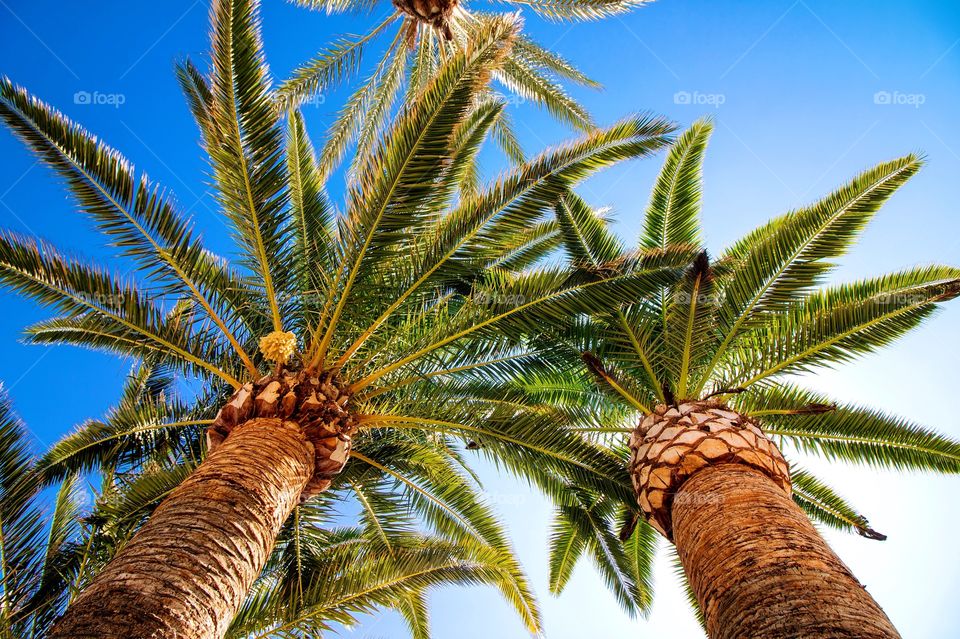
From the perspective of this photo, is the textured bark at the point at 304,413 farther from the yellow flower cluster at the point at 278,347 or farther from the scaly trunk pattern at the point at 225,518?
the yellow flower cluster at the point at 278,347

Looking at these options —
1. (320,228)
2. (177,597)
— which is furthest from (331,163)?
(177,597)

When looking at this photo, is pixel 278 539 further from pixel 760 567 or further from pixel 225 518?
pixel 760 567

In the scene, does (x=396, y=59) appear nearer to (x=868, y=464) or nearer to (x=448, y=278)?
(x=448, y=278)

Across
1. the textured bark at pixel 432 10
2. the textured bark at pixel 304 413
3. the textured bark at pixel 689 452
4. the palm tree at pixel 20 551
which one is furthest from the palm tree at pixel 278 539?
the textured bark at pixel 432 10

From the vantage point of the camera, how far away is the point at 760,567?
12.0 feet

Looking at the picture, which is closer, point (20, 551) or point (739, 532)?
point (739, 532)

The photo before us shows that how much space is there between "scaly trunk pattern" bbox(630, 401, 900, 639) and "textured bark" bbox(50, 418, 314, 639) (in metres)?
2.99

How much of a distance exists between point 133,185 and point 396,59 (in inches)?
311

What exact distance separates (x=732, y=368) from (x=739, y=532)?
9.83ft

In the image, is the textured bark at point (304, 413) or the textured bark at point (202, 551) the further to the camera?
the textured bark at point (304, 413)

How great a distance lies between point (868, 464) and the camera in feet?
22.5

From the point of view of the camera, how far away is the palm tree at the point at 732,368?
4941mm

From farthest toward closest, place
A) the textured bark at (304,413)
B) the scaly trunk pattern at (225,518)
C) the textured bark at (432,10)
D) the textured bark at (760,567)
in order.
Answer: the textured bark at (432,10)
the textured bark at (304,413)
the scaly trunk pattern at (225,518)
the textured bark at (760,567)

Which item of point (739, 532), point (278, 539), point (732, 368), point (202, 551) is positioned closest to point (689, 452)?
point (739, 532)
